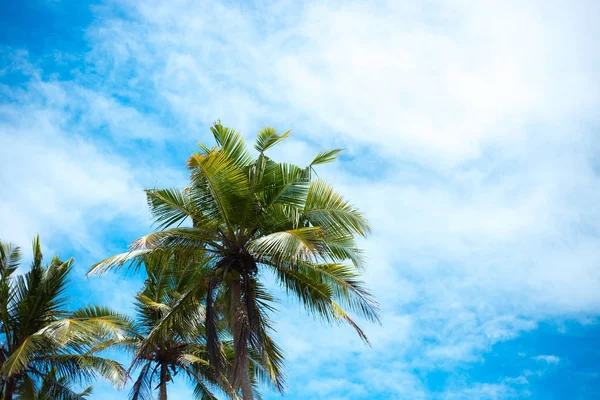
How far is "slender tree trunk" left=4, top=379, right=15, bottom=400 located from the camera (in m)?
17.6

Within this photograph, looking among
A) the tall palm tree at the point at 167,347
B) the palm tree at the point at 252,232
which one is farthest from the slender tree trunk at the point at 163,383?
the palm tree at the point at 252,232

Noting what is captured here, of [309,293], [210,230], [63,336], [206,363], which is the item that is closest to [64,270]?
[63,336]

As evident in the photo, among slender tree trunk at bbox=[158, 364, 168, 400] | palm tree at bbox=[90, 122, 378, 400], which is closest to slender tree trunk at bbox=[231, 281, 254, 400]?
palm tree at bbox=[90, 122, 378, 400]

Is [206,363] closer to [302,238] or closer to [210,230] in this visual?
[210,230]

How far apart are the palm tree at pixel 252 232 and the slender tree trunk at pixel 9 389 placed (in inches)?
214

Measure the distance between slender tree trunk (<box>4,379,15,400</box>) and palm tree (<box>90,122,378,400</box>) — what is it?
5.44 m

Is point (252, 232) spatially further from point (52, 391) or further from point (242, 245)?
point (52, 391)

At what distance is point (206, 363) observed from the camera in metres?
19.4

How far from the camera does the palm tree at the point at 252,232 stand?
1480 cm

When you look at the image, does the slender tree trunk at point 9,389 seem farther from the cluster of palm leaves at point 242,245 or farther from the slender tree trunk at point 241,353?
the slender tree trunk at point 241,353

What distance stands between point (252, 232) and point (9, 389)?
27.6 ft

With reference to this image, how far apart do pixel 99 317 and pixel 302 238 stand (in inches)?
282

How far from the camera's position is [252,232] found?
1562 centimetres

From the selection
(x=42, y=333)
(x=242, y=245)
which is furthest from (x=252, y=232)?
(x=42, y=333)
